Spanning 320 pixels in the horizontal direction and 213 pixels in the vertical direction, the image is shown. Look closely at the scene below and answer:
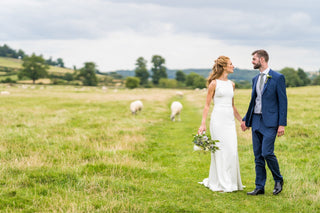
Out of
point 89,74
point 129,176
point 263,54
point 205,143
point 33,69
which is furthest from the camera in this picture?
point 89,74

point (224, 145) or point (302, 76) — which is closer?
point (224, 145)

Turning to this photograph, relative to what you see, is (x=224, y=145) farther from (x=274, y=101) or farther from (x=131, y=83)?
(x=131, y=83)

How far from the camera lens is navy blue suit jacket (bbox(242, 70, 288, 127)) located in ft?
18.6

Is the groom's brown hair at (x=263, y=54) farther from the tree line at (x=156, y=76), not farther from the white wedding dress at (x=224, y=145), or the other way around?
the tree line at (x=156, y=76)

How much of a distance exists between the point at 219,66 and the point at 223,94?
2.19ft

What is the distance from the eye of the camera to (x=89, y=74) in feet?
382

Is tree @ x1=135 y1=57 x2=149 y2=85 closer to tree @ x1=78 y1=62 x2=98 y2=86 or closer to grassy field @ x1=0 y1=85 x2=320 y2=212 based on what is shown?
tree @ x1=78 y1=62 x2=98 y2=86

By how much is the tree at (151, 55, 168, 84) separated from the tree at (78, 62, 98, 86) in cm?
3050

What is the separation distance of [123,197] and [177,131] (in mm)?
10087

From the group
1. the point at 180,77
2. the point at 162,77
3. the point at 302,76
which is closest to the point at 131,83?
the point at 162,77

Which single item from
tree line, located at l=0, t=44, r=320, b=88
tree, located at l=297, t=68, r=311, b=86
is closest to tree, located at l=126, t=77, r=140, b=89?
tree line, located at l=0, t=44, r=320, b=88

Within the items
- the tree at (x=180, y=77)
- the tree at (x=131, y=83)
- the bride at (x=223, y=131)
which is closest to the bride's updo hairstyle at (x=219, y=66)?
the bride at (x=223, y=131)

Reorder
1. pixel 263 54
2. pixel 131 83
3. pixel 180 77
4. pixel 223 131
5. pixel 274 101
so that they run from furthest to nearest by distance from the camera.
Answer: pixel 180 77, pixel 131 83, pixel 223 131, pixel 263 54, pixel 274 101

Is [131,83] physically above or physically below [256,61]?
above
